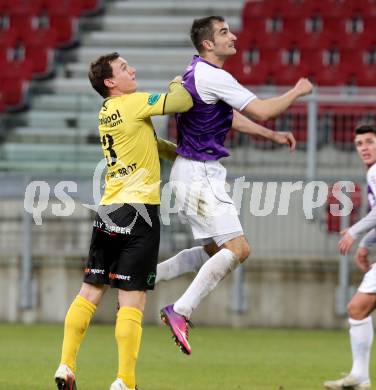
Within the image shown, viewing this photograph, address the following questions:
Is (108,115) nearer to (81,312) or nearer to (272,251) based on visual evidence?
(81,312)

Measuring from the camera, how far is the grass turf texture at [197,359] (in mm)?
7851

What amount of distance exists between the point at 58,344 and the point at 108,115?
14.9 feet

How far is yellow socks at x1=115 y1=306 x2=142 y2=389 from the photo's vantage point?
6.56 metres

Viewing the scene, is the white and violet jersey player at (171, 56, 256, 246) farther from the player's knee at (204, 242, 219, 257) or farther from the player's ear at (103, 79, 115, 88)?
the player's ear at (103, 79, 115, 88)

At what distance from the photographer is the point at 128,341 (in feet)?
21.7

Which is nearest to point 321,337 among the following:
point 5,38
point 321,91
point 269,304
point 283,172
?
point 269,304

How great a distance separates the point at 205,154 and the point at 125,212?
0.74 m

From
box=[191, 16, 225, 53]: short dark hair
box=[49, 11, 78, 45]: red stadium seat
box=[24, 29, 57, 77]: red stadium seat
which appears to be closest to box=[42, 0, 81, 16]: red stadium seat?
box=[49, 11, 78, 45]: red stadium seat

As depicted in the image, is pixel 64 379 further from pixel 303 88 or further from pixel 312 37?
pixel 312 37

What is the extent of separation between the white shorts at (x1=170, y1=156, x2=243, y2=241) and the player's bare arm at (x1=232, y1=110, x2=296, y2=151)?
0.28 m

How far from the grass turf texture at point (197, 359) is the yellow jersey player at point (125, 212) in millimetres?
783

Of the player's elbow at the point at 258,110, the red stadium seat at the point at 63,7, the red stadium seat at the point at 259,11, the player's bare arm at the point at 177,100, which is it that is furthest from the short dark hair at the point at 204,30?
the red stadium seat at the point at 63,7

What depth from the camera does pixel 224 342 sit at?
11336 mm

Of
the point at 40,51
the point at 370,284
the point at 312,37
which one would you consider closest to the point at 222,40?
the point at 370,284
